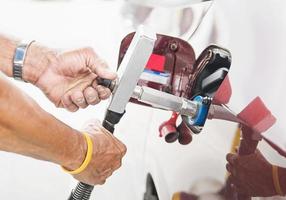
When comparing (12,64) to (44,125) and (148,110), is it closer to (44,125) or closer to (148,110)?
(44,125)

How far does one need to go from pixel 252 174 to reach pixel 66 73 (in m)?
0.46

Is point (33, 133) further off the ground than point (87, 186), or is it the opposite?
point (33, 133)

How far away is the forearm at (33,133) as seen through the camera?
2.10ft

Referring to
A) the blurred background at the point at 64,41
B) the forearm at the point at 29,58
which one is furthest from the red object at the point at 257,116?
the blurred background at the point at 64,41

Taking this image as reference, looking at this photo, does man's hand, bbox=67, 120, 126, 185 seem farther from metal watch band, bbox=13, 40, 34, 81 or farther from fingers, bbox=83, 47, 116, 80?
metal watch band, bbox=13, 40, 34, 81

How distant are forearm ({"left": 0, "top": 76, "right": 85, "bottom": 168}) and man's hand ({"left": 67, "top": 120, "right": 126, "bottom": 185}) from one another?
32mm

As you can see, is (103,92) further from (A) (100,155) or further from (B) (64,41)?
(B) (64,41)

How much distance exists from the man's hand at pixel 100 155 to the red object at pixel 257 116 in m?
0.25

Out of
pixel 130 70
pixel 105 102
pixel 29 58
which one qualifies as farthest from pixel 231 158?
pixel 105 102

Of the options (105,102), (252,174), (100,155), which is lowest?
(105,102)

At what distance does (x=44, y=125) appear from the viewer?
2.22 feet

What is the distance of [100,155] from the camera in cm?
77

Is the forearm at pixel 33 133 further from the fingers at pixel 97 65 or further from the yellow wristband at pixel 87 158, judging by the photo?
the fingers at pixel 97 65

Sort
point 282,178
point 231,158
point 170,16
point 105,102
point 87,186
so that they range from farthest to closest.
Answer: point 105,102
point 170,16
point 87,186
point 231,158
point 282,178
